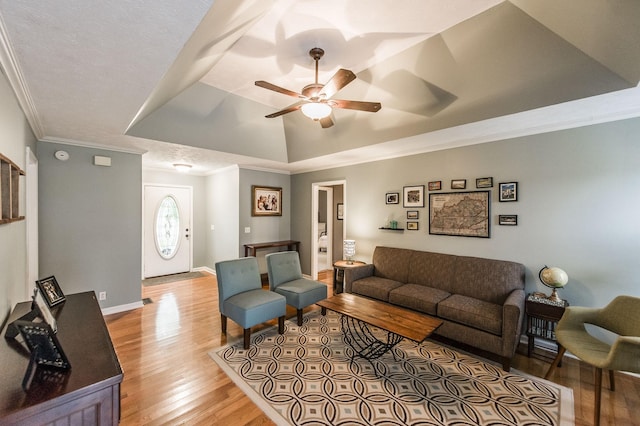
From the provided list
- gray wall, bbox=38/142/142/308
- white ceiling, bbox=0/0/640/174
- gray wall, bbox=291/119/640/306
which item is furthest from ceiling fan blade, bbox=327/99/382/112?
gray wall, bbox=38/142/142/308

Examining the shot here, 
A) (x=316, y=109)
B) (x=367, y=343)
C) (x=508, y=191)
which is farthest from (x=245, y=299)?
(x=508, y=191)

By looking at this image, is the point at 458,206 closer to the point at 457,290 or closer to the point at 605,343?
the point at 457,290

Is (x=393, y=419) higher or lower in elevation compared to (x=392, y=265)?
lower

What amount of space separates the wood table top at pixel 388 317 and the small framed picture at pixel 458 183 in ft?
5.89

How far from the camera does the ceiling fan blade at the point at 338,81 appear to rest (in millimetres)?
1961

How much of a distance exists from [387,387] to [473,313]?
119cm

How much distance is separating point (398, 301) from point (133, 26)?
3.42 m

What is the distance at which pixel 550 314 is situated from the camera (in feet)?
8.50

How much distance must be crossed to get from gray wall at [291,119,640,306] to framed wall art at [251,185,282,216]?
3.11m

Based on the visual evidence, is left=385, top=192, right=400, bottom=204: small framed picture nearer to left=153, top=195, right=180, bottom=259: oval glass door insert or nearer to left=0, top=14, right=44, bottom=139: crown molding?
left=0, top=14, right=44, bottom=139: crown molding

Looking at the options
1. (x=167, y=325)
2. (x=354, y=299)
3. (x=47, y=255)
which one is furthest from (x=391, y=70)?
(x=47, y=255)

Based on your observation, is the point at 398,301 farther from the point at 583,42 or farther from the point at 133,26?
the point at 133,26

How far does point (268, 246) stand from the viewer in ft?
17.5

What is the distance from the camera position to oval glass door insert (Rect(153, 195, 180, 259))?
571 centimetres
